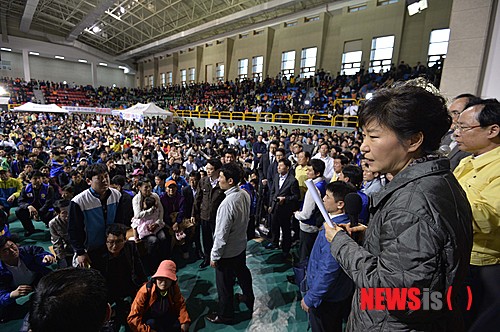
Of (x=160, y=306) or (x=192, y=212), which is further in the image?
(x=192, y=212)

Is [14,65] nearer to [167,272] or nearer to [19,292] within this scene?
[19,292]

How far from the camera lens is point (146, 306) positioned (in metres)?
2.23

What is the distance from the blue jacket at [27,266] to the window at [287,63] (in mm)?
19294

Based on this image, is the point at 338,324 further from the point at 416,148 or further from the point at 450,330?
the point at 416,148

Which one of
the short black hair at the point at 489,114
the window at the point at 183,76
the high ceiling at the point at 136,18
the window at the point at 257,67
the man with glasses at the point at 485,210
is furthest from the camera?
the window at the point at 183,76

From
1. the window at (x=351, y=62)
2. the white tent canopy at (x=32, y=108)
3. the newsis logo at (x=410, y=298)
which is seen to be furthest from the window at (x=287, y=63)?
the newsis logo at (x=410, y=298)

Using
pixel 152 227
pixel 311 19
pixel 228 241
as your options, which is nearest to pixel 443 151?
pixel 228 241

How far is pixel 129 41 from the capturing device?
1114 inches

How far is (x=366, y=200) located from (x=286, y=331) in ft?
5.18

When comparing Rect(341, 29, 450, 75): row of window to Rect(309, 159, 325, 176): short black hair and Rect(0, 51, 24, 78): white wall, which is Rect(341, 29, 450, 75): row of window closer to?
Rect(309, 159, 325, 176): short black hair

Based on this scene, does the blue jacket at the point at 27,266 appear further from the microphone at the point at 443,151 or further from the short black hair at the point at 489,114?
the short black hair at the point at 489,114

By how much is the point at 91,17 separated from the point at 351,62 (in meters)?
20.7

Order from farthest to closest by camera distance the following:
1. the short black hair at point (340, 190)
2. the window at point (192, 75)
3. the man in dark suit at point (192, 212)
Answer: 1. the window at point (192, 75)
2. the man in dark suit at point (192, 212)
3. the short black hair at point (340, 190)

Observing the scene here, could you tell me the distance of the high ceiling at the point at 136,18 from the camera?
1761 cm
